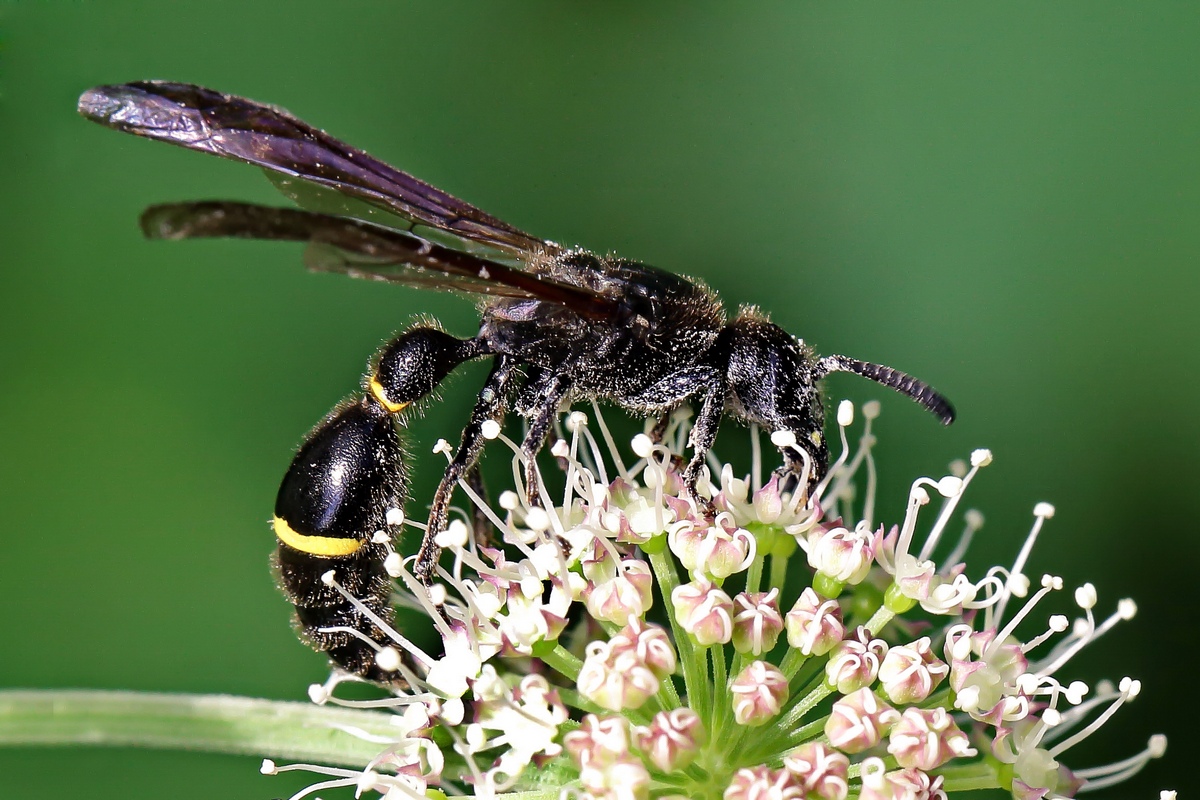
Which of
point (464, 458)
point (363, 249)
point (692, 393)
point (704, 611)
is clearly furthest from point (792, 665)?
point (363, 249)

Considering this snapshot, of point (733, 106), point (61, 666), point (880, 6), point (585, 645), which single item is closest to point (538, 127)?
point (733, 106)

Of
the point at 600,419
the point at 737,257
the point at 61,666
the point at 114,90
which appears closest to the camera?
the point at 114,90

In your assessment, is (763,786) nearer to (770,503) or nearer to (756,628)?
(756,628)

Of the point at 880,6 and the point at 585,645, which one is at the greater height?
the point at 880,6

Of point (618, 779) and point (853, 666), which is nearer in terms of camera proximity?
point (618, 779)

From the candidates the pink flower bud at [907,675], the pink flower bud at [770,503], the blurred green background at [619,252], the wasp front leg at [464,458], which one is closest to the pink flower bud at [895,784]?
the pink flower bud at [907,675]

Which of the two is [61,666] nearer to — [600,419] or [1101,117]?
[600,419]
